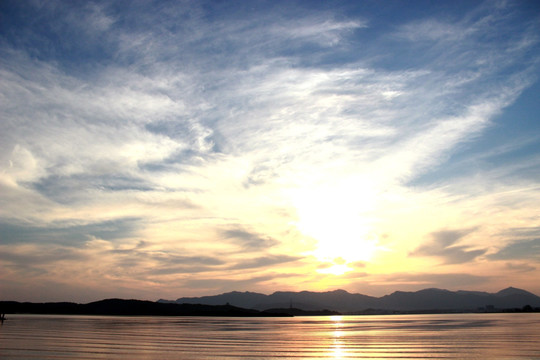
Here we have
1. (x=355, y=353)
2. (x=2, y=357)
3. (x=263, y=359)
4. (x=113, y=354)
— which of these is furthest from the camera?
(x=355, y=353)

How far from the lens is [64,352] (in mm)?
40250

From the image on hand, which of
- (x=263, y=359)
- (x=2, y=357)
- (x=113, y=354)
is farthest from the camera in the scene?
(x=113, y=354)

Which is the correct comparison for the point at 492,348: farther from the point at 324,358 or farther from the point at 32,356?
the point at 32,356

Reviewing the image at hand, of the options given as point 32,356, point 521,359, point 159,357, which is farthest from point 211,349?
point 521,359

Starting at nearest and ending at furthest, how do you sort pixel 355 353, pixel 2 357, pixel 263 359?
pixel 2 357 < pixel 263 359 < pixel 355 353

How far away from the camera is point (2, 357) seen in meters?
34.4

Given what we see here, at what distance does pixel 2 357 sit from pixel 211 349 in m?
20.3

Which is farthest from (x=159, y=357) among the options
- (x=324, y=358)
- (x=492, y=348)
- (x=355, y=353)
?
(x=492, y=348)

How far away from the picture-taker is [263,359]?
3719 cm

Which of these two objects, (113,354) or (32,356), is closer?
(32,356)

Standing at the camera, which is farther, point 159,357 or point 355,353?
point 355,353

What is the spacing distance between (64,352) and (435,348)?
1605 inches

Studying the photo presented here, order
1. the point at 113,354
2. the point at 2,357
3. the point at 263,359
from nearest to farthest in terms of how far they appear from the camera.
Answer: the point at 2,357 → the point at 263,359 → the point at 113,354

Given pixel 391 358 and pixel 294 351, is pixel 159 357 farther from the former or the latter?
pixel 391 358
